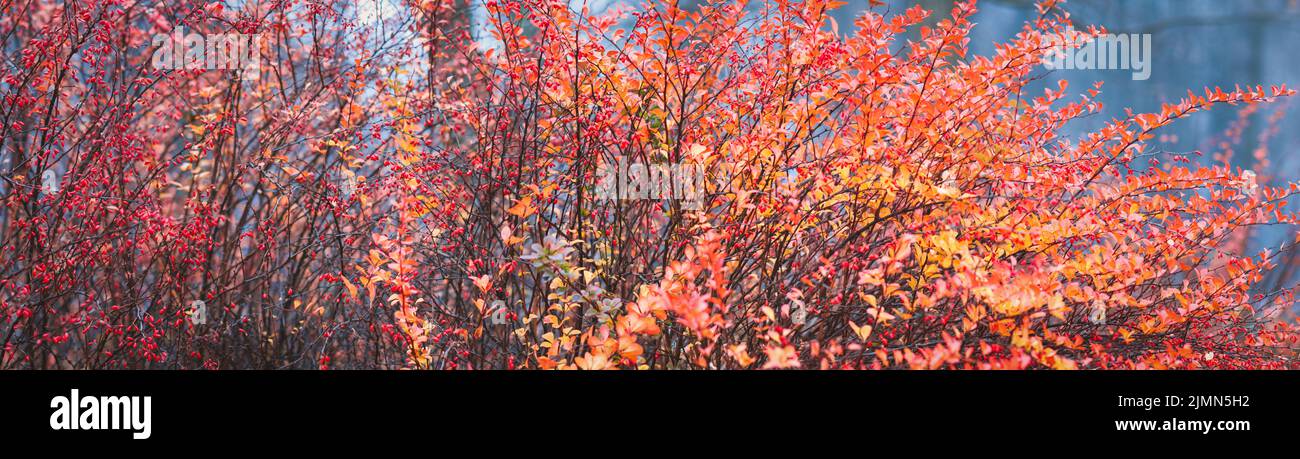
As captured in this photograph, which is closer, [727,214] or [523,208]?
[523,208]

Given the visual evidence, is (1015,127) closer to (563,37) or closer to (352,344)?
(563,37)

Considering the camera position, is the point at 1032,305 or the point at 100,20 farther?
the point at 100,20

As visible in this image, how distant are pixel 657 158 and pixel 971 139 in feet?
3.67

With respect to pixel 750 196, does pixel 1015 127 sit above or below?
above

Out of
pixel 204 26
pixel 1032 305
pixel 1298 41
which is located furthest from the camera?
pixel 1298 41

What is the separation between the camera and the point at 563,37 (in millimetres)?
3076

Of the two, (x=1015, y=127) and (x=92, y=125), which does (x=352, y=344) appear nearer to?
(x=92, y=125)

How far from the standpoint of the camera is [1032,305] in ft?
7.97

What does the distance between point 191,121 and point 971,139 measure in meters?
3.67

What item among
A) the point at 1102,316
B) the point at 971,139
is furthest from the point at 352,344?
the point at 1102,316

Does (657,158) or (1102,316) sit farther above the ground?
(657,158)
